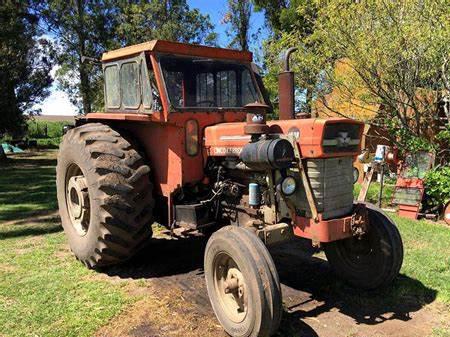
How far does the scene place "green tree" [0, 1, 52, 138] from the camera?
18000 millimetres

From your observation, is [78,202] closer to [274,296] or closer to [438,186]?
[274,296]

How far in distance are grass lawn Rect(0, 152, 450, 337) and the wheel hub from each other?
428 mm

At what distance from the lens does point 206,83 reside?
495cm

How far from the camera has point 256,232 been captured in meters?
3.69

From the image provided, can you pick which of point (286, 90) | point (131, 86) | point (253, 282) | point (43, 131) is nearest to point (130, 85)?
point (131, 86)

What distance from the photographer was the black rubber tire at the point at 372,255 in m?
4.04

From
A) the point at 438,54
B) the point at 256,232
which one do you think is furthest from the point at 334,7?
the point at 256,232

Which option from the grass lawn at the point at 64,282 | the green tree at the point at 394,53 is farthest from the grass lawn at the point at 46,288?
the green tree at the point at 394,53

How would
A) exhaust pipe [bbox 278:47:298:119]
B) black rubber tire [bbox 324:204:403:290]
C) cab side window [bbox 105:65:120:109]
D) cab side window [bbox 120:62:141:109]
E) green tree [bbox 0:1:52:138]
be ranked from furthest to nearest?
green tree [bbox 0:1:52:138], cab side window [bbox 105:65:120:109], cab side window [bbox 120:62:141:109], exhaust pipe [bbox 278:47:298:119], black rubber tire [bbox 324:204:403:290]

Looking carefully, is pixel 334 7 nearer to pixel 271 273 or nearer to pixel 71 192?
pixel 71 192

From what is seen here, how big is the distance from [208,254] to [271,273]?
0.68 m

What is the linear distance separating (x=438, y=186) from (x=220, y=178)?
460cm

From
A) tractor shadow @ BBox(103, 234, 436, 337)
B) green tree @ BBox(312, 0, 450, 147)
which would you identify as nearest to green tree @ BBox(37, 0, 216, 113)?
green tree @ BBox(312, 0, 450, 147)

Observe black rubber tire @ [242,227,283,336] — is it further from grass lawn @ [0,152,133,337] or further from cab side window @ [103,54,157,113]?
cab side window @ [103,54,157,113]
